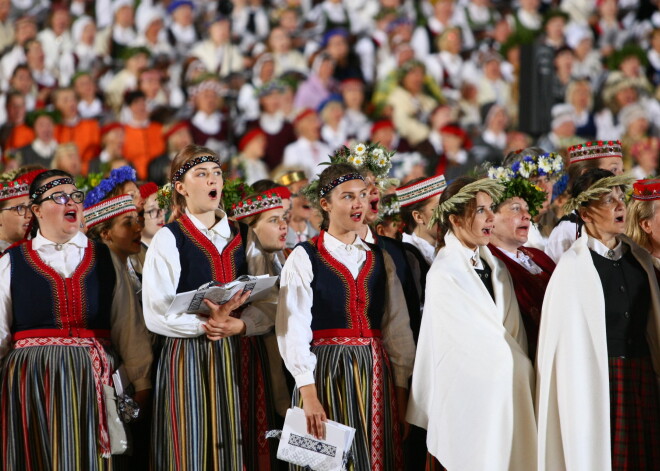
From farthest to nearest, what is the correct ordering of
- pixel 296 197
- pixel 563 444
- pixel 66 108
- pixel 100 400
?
1. pixel 66 108
2. pixel 296 197
3. pixel 100 400
4. pixel 563 444

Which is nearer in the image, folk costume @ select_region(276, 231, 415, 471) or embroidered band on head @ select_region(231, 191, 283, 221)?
folk costume @ select_region(276, 231, 415, 471)

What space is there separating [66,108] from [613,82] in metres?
6.36

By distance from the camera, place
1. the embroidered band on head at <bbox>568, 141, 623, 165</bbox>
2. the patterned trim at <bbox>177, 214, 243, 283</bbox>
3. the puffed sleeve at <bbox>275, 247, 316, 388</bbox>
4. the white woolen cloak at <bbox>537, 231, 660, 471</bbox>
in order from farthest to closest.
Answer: the embroidered band on head at <bbox>568, 141, 623, 165</bbox> < the patterned trim at <bbox>177, 214, 243, 283</bbox> < the puffed sleeve at <bbox>275, 247, 316, 388</bbox> < the white woolen cloak at <bbox>537, 231, 660, 471</bbox>

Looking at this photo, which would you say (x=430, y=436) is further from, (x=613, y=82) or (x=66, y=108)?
(x=613, y=82)

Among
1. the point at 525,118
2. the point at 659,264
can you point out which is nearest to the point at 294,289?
the point at 659,264

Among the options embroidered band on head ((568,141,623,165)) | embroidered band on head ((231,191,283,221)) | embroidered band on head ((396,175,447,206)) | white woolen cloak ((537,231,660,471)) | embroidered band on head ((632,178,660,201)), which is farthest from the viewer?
embroidered band on head ((568,141,623,165))

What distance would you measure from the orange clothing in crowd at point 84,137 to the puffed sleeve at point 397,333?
6.30 m

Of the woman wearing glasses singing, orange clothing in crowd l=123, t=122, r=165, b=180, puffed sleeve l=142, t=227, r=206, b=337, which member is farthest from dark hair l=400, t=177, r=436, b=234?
orange clothing in crowd l=123, t=122, r=165, b=180

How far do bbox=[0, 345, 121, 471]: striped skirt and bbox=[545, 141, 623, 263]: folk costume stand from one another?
2370 millimetres

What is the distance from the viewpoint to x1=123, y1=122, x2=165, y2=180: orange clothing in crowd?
993cm

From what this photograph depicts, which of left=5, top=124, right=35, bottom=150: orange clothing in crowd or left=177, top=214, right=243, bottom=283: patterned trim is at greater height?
left=5, top=124, right=35, bottom=150: orange clothing in crowd

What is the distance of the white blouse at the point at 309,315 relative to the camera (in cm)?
403

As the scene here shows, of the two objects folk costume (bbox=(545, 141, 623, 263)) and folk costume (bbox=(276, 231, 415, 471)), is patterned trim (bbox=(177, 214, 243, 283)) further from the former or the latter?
folk costume (bbox=(545, 141, 623, 263))

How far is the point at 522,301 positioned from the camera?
14.2 ft
